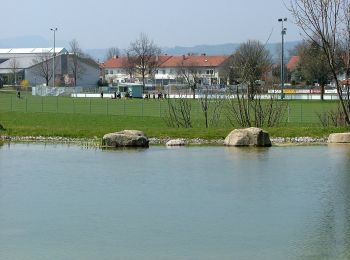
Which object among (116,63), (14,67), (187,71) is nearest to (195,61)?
(187,71)

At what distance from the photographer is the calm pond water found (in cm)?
1233

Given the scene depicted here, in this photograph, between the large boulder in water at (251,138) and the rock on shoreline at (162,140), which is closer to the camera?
the large boulder in water at (251,138)

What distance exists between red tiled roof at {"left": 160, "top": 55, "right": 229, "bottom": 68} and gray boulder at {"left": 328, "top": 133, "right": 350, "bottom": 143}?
410 ft

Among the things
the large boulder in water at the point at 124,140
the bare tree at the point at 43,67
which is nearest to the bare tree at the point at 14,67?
the bare tree at the point at 43,67

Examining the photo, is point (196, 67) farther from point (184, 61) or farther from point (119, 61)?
point (119, 61)

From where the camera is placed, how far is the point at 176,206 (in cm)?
1584

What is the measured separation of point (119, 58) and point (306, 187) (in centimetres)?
16775

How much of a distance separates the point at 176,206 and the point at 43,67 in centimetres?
13133

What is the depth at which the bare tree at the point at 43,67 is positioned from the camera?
143250 mm

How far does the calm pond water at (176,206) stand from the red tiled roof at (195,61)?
434 feet

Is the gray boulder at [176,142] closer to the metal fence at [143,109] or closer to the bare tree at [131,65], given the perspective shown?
the metal fence at [143,109]

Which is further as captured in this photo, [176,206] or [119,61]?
[119,61]

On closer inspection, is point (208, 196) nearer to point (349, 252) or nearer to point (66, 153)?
point (349, 252)

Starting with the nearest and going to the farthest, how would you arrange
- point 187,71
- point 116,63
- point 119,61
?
point 187,71
point 119,61
point 116,63
